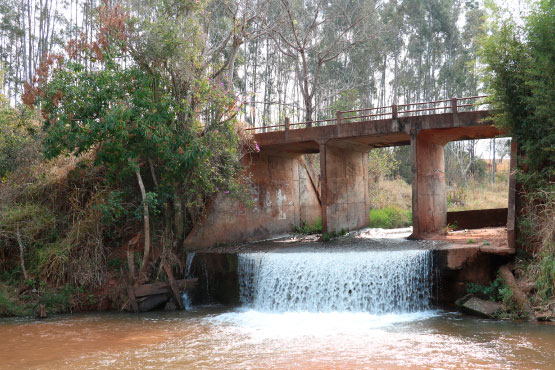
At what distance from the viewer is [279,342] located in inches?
345

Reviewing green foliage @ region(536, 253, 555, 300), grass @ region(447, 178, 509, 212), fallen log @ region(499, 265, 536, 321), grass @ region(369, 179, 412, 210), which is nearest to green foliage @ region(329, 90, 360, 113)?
grass @ region(369, 179, 412, 210)

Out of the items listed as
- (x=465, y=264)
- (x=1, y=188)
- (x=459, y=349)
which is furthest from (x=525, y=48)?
(x=1, y=188)

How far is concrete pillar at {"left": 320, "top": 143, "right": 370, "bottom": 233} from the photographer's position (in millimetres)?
15969

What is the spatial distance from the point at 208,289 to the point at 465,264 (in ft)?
21.7

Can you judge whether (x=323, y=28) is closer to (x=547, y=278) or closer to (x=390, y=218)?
(x=390, y=218)

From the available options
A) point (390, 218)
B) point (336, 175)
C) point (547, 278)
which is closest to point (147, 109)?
point (336, 175)

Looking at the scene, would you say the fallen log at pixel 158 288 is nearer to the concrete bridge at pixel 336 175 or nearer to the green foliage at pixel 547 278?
the concrete bridge at pixel 336 175

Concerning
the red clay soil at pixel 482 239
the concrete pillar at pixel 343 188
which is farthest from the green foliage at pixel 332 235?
the red clay soil at pixel 482 239

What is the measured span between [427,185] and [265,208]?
5534 mm

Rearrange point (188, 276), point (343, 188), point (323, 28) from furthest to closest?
point (323, 28)
point (343, 188)
point (188, 276)

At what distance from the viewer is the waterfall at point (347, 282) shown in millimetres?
11062

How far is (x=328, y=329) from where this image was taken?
31.8 ft

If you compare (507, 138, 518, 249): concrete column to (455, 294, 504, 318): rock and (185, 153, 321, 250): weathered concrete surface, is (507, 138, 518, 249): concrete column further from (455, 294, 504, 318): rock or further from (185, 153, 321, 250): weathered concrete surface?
(185, 153, 321, 250): weathered concrete surface

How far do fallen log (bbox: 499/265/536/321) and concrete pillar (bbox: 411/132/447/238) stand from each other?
3496mm
